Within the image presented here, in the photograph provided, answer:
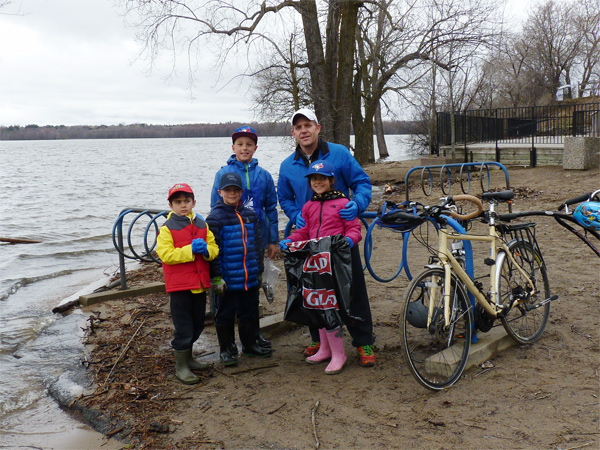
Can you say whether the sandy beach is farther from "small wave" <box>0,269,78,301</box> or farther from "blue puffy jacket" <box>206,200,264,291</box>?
"small wave" <box>0,269,78,301</box>

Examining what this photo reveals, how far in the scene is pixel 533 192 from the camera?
12352 mm

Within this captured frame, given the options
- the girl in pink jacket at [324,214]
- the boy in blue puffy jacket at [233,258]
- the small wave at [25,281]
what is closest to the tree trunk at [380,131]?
the small wave at [25,281]

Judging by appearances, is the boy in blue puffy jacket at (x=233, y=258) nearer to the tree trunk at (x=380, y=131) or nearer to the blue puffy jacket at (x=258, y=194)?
the blue puffy jacket at (x=258, y=194)

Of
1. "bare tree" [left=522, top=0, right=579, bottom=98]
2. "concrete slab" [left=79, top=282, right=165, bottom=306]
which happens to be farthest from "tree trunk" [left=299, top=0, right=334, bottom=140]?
"bare tree" [left=522, top=0, right=579, bottom=98]

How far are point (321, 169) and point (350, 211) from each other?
37 centimetres

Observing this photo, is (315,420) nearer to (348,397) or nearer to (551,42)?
(348,397)

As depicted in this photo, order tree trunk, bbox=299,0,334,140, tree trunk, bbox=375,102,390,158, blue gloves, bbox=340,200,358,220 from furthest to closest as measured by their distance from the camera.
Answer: tree trunk, bbox=375,102,390,158 < tree trunk, bbox=299,0,334,140 < blue gloves, bbox=340,200,358,220

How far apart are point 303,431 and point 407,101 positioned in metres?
27.1

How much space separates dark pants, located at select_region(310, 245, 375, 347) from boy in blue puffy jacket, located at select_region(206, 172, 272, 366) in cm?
79

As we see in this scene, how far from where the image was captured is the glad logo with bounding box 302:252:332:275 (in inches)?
150

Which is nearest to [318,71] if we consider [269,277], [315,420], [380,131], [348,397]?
[269,277]

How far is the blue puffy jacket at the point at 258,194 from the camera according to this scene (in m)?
4.54

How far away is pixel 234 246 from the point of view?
167 inches

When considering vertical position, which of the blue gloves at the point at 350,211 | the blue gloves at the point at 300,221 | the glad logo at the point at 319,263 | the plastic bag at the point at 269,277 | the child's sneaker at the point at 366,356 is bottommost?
the child's sneaker at the point at 366,356
